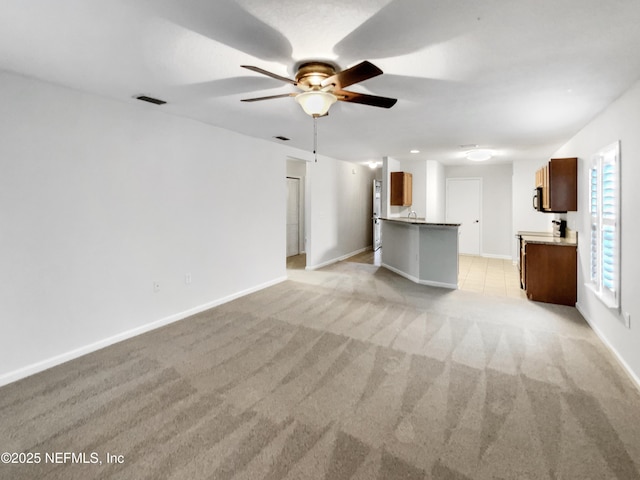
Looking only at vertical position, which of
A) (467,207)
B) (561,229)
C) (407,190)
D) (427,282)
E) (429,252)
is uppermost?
(407,190)

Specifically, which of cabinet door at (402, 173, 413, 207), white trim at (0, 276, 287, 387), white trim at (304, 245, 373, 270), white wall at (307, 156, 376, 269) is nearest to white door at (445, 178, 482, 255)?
cabinet door at (402, 173, 413, 207)

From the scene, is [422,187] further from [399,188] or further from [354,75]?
[354,75]

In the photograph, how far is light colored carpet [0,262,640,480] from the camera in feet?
5.39

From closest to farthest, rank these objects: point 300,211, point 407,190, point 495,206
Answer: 1. point 407,190
2. point 495,206
3. point 300,211

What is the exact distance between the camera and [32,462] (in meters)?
1.69

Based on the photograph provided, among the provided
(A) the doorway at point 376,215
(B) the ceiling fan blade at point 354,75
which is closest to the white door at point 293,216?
(A) the doorway at point 376,215

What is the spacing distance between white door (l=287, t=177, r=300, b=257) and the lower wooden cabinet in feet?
16.7

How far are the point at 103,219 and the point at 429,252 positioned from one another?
4.50 meters

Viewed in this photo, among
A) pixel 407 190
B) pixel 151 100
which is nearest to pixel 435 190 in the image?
pixel 407 190

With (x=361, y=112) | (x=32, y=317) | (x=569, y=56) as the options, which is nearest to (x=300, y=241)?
(x=361, y=112)

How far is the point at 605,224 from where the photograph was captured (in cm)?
307

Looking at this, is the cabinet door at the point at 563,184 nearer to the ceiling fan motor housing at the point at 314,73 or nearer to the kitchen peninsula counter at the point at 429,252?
the kitchen peninsula counter at the point at 429,252

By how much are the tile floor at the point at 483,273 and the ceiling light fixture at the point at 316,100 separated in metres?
3.87

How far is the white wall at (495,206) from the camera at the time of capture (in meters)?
7.59
